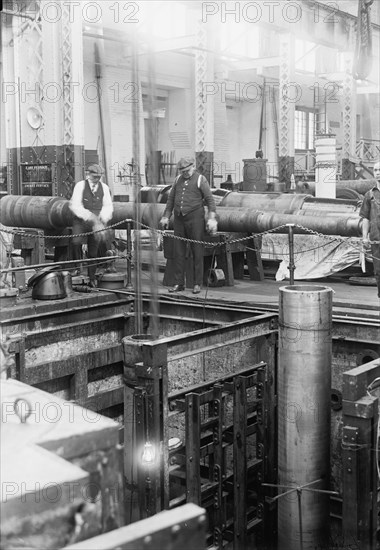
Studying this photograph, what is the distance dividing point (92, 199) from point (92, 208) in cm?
13

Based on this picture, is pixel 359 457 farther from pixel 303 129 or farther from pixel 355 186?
pixel 303 129

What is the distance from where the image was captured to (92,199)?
10.3 m

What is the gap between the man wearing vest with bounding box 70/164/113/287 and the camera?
1022cm

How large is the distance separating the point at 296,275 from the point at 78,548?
8801 mm

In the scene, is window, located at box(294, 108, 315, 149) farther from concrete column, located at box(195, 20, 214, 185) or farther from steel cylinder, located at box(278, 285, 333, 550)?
steel cylinder, located at box(278, 285, 333, 550)

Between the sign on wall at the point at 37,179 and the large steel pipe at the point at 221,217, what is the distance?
1445 millimetres

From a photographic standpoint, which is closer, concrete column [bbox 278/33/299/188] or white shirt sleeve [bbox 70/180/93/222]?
white shirt sleeve [bbox 70/180/93/222]

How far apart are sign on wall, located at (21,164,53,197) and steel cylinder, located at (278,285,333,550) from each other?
804cm

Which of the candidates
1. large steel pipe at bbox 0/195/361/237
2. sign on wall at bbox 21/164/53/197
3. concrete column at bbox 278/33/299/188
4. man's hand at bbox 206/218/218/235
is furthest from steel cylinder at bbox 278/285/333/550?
concrete column at bbox 278/33/299/188

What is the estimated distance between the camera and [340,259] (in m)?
10.4

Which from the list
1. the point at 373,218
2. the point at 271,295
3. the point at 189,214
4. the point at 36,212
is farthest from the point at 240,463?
the point at 36,212

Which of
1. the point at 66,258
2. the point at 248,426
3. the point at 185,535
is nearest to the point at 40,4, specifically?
the point at 66,258

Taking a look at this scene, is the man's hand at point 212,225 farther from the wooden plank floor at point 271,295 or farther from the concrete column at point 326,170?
the concrete column at point 326,170

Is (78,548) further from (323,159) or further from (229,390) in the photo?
(323,159)
